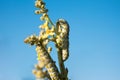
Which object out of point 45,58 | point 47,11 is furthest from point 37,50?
point 47,11

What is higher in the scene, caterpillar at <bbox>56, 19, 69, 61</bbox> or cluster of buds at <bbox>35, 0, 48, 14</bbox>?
cluster of buds at <bbox>35, 0, 48, 14</bbox>

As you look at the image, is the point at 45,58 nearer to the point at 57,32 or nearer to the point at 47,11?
the point at 57,32

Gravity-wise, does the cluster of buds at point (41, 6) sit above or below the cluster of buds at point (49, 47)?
above

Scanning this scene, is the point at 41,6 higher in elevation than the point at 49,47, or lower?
higher

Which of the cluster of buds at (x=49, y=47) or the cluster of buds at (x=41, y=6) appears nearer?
the cluster of buds at (x=49, y=47)

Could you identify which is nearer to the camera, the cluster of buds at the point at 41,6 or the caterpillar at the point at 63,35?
the caterpillar at the point at 63,35

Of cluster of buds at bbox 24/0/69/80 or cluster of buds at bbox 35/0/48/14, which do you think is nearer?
cluster of buds at bbox 24/0/69/80

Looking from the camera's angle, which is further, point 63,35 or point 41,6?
point 41,6

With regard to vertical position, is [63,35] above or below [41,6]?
below
